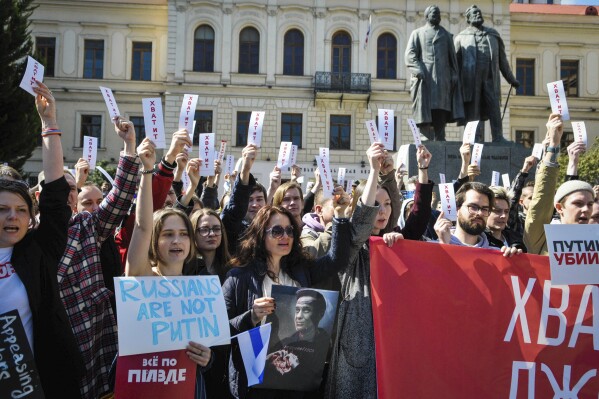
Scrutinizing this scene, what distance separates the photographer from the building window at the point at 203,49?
33.8 meters

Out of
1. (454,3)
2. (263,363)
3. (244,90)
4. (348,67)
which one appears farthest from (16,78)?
(454,3)

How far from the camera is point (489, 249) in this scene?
12.9 ft

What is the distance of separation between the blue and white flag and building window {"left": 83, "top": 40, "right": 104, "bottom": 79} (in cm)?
3422

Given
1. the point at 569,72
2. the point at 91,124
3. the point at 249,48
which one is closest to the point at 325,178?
the point at 249,48

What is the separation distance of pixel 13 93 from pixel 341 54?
18.4 meters

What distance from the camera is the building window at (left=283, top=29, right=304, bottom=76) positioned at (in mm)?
34031

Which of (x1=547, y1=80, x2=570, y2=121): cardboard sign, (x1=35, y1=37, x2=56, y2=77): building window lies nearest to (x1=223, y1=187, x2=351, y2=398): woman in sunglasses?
(x1=547, y1=80, x2=570, y2=121): cardboard sign

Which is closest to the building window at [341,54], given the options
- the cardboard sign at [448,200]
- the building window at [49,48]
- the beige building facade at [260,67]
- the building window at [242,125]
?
the beige building facade at [260,67]

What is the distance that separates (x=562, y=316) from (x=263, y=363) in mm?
1855

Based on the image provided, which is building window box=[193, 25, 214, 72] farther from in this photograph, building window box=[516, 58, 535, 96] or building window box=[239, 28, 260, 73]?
building window box=[516, 58, 535, 96]

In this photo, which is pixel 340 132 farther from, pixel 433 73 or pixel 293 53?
pixel 433 73

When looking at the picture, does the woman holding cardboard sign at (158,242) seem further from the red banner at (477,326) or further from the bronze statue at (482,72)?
the bronze statue at (482,72)

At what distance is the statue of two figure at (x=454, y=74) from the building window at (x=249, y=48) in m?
23.4

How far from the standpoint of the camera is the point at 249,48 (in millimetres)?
33938
